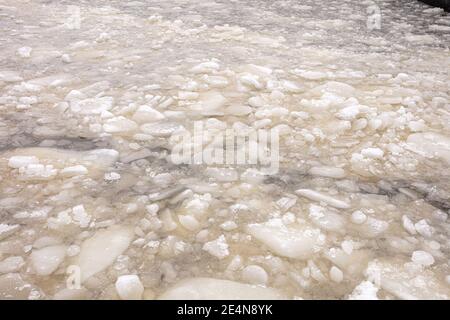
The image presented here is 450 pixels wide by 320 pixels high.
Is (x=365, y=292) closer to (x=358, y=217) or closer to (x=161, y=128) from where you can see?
(x=358, y=217)

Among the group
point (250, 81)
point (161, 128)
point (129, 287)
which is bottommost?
point (129, 287)

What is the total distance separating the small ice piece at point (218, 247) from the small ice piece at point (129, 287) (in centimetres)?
26

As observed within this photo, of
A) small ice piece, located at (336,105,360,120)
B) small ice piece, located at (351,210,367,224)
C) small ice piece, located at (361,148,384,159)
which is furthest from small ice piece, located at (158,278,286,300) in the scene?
small ice piece, located at (336,105,360,120)

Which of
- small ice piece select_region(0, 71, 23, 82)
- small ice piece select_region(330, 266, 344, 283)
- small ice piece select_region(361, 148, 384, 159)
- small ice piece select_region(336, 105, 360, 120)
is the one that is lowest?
small ice piece select_region(330, 266, 344, 283)

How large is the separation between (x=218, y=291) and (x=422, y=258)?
72 cm

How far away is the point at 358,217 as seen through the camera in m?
1.47

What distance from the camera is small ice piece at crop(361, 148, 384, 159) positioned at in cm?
187

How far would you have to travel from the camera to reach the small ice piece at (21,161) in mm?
1752

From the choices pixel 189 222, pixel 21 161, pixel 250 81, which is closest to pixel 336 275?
pixel 189 222

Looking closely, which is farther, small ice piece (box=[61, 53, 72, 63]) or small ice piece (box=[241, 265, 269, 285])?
small ice piece (box=[61, 53, 72, 63])

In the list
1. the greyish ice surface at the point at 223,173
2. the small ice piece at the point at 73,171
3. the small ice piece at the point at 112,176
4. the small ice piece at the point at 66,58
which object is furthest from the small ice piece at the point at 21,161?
the small ice piece at the point at 66,58

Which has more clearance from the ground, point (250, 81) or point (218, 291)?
point (250, 81)

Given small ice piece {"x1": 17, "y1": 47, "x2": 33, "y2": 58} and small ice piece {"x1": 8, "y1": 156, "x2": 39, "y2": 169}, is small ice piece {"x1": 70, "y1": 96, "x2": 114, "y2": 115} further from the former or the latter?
small ice piece {"x1": 17, "y1": 47, "x2": 33, "y2": 58}

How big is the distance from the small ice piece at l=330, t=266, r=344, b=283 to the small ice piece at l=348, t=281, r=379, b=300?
0.19ft
